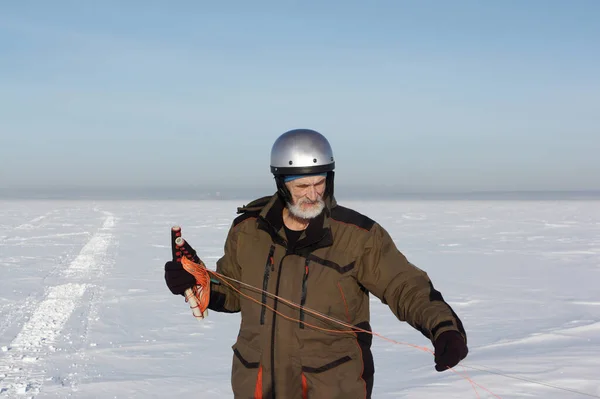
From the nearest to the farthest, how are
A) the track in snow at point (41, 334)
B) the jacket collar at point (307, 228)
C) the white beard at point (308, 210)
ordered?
the jacket collar at point (307, 228) → the white beard at point (308, 210) → the track in snow at point (41, 334)

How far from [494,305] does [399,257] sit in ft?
19.0

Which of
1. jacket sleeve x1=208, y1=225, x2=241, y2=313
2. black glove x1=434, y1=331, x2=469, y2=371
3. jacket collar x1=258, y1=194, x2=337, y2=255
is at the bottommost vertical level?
black glove x1=434, y1=331, x2=469, y2=371

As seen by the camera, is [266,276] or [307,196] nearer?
[266,276]

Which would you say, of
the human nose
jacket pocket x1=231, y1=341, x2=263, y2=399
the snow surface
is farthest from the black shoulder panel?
the snow surface

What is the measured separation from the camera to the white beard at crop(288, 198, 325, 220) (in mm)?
2508

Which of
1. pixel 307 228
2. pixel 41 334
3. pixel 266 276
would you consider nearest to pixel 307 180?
pixel 307 228

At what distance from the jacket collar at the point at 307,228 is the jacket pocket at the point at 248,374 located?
1.52 feet

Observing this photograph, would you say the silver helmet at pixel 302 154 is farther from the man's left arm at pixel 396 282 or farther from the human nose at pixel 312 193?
the man's left arm at pixel 396 282

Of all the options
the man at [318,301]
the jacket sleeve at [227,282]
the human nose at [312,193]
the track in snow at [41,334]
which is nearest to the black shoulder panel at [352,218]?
the man at [318,301]

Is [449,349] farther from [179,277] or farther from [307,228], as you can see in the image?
[179,277]

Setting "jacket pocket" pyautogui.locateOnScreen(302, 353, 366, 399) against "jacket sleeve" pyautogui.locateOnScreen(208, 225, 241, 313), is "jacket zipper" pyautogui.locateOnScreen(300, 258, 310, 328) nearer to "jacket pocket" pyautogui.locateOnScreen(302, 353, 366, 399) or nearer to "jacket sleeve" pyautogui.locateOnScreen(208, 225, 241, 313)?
"jacket pocket" pyautogui.locateOnScreen(302, 353, 366, 399)

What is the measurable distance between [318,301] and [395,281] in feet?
1.08

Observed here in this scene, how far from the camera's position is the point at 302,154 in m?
2.62

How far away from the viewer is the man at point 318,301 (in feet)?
7.58
